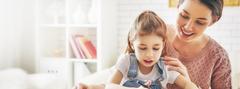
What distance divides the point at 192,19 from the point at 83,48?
0.63 meters

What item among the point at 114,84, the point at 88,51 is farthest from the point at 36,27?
the point at 114,84

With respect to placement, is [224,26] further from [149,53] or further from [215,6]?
[149,53]

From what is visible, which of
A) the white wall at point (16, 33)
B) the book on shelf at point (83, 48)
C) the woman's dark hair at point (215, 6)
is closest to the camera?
the woman's dark hair at point (215, 6)

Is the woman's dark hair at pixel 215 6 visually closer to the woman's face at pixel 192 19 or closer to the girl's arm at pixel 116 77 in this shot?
the woman's face at pixel 192 19

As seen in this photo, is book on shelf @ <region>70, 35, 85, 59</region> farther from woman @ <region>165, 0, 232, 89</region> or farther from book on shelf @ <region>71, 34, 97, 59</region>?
woman @ <region>165, 0, 232, 89</region>

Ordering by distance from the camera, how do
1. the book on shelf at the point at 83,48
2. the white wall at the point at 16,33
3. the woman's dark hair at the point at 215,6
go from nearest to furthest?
the woman's dark hair at the point at 215,6 → the white wall at the point at 16,33 → the book on shelf at the point at 83,48

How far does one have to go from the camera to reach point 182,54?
4.47 feet

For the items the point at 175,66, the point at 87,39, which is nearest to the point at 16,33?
the point at 87,39

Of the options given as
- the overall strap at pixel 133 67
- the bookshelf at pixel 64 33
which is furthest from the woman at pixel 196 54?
the bookshelf at pixel 64 33

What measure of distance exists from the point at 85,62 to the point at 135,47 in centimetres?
45

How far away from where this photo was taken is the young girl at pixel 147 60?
1.33 m

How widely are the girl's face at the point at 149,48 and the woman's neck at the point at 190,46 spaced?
7cm

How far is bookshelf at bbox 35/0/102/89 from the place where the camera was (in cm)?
172

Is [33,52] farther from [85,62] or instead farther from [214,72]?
[214,72]
